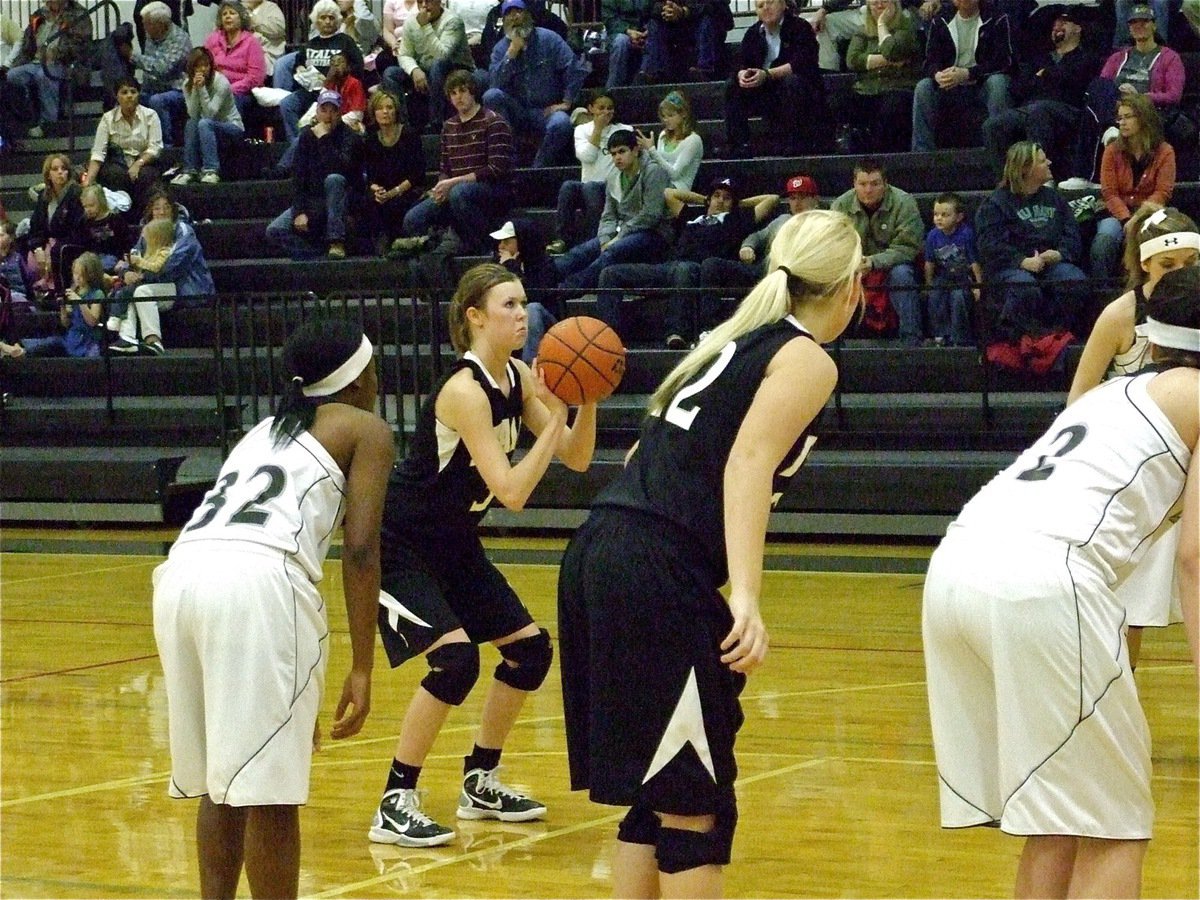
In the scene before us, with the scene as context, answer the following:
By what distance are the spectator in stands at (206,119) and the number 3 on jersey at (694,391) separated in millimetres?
13323

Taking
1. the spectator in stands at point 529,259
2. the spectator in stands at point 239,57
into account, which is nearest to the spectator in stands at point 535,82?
the spectator in stands at point 529,259

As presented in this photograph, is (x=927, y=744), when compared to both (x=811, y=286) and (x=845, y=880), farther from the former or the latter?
(x=811, y=286)

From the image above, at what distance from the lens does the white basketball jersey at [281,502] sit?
12.6 feet

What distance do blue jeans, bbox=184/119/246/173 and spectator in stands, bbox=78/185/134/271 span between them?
3.93ft

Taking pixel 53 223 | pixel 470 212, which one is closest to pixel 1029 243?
pixel 470 212

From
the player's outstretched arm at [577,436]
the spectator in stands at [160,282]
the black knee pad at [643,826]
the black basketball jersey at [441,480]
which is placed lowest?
the spectator in stands at [160,282]

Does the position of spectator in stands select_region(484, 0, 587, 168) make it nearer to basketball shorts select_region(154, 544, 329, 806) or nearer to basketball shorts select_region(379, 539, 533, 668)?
basketball shorts select_region(379, 539, 533, 668)

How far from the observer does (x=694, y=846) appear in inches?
132

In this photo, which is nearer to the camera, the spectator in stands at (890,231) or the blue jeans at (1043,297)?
the blue jeans at (1043,297)

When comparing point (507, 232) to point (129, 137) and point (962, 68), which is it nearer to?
point (962, 68)

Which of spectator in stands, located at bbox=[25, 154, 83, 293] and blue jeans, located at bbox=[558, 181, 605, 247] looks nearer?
blue jeans, located at bbox=[558, 181, 605, 247]

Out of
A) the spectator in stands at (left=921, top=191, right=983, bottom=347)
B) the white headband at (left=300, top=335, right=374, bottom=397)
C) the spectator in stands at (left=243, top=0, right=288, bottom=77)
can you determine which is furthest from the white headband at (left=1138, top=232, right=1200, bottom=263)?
the spectator in stands at (left=243, top=0, right=288, bottom=77)

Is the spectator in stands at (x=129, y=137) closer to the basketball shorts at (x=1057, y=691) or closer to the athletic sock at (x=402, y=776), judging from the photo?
the athletic sock at (x=402, y=776)

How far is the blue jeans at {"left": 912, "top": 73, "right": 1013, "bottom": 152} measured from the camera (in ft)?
42.1
